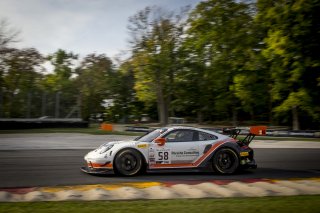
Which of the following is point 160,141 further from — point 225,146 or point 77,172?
point 77,172

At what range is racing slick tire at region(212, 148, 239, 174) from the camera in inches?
425

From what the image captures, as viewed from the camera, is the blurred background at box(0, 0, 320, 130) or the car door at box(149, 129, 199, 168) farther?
the blurred background at box(0, 0, 320, 130)

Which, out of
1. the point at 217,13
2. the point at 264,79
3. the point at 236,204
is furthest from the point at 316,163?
the point at 217,13

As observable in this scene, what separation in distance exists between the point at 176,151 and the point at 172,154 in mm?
126

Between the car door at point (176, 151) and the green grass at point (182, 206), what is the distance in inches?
124

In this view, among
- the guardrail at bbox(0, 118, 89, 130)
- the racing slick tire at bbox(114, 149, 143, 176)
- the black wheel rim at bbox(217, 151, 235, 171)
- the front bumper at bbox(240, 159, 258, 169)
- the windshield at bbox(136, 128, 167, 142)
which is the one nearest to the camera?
the racing slick tire at bbox(114, 149, 143, 176)

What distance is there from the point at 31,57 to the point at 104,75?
30.6 feet

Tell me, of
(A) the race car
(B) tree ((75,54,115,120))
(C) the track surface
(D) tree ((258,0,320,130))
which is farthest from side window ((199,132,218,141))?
(B) tree ((75,54,115,120))

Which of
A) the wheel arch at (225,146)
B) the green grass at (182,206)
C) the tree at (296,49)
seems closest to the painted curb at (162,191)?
the green grass at (182,206)

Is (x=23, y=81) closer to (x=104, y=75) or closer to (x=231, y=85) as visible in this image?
(x=104, y=75)

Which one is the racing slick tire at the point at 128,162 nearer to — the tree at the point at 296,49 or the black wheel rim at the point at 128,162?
the black wheel rim at the point at 128,162

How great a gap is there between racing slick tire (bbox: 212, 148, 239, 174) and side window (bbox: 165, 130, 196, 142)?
82 cm

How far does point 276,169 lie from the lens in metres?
12.1

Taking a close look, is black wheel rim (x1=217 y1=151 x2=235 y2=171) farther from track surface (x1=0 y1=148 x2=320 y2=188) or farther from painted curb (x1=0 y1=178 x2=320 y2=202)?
painted curb (x1=0 y1=178 x2=320 y2=202)
